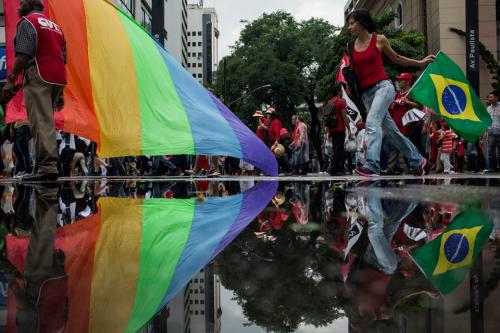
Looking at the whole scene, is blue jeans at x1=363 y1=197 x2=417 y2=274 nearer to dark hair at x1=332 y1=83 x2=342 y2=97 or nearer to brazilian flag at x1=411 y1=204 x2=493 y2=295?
brazilian flag at x1=411 y1=204 x2=493 y2=295

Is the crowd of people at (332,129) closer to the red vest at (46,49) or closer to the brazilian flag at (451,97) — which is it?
the red vest at (46,49)

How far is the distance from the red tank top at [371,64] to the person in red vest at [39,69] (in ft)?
10.9

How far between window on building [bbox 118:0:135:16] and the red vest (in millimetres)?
26407

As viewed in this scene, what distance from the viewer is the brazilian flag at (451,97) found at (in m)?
10.0

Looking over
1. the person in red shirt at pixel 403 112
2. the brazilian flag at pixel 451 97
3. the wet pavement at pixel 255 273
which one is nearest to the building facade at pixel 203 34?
the brazilian flag at pixel 451 97

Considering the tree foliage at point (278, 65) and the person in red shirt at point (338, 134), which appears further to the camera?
the tree foliage at point (278, 65)

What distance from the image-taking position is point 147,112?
7.20m

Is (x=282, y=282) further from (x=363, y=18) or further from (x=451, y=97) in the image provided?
(x=451, y=97)

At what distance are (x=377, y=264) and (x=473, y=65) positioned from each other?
23.4m

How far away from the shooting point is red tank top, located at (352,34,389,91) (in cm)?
634

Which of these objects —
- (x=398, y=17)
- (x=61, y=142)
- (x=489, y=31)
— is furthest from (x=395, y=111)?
(x=398, y=17)

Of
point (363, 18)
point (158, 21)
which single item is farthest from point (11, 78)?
point (158, 21)

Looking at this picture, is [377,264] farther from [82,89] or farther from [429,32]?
[429,32]

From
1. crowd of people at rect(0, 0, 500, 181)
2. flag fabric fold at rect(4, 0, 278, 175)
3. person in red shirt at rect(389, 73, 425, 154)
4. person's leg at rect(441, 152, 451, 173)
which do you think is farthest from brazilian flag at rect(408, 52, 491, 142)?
flag fabric fold at rect(4, 0, 278, 175)
